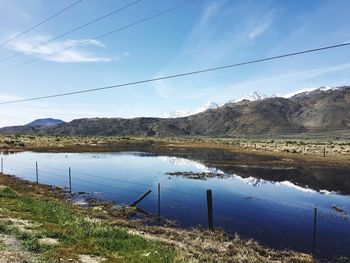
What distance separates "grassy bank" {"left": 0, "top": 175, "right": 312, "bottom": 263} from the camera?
1331 cm

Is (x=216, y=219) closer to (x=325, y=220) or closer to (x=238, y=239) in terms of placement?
(x=238, y=239)

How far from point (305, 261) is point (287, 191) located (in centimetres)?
2159

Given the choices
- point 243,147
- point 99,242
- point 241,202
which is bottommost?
point 241,202

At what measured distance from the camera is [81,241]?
15.2 m

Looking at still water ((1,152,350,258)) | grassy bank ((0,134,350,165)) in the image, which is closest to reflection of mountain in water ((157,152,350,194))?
still water ((1,152,350,258))

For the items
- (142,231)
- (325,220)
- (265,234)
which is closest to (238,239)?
(265,234)

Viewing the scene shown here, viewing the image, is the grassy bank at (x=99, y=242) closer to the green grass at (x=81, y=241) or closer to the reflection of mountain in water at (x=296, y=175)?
the green grass at (x=81, y=241)

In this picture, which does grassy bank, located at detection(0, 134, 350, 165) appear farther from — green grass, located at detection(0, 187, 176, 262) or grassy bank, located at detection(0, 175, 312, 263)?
green grass, located at detection(0, 187, 176, 262)

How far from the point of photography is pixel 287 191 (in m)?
39.5

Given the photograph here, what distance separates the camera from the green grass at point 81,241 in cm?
1342

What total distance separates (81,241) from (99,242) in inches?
26.4

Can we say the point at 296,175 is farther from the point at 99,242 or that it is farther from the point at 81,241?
the point at 81,241

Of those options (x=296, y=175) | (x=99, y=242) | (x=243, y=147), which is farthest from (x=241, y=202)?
(x=243, y=147)

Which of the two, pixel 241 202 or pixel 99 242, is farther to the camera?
pixel 241 202
